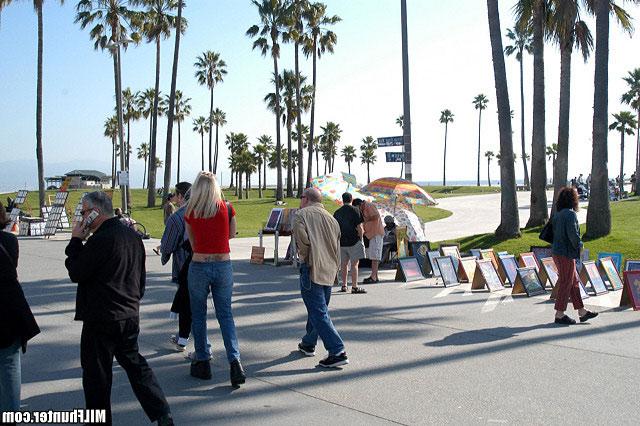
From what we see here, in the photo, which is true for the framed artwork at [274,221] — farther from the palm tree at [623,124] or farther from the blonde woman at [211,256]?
the palm tree at [623,124]

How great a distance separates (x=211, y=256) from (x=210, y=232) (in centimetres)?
23

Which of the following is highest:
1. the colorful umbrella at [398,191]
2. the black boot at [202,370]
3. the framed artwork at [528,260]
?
the colorful umbrella at [398,191]

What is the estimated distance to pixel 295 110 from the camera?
55.1 m

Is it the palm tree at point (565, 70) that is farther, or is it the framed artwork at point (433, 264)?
the palm tree at point (565, 70)

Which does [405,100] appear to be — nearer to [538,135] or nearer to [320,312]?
[538,135]

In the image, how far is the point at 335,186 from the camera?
16.2 meters

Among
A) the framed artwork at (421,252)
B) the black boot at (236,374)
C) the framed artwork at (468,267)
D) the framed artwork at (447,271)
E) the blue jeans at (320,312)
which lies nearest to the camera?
the black boot at (236,374)

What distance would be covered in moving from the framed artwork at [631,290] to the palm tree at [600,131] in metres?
6.90

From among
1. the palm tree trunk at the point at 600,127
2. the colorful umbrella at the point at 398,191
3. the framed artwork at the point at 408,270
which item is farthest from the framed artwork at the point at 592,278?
the palm tree trunk at the point at 600,127

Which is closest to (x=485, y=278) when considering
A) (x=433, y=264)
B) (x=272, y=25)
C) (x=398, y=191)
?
(x=433, y=264)

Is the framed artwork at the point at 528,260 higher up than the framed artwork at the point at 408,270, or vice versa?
the framed artwork at the point at 528,260

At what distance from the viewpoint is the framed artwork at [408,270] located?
513 inches

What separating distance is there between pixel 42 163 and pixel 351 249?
28.6m

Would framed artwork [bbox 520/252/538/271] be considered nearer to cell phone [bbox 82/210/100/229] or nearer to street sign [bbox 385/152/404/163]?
street sign [bbox 385/152/404/163]
